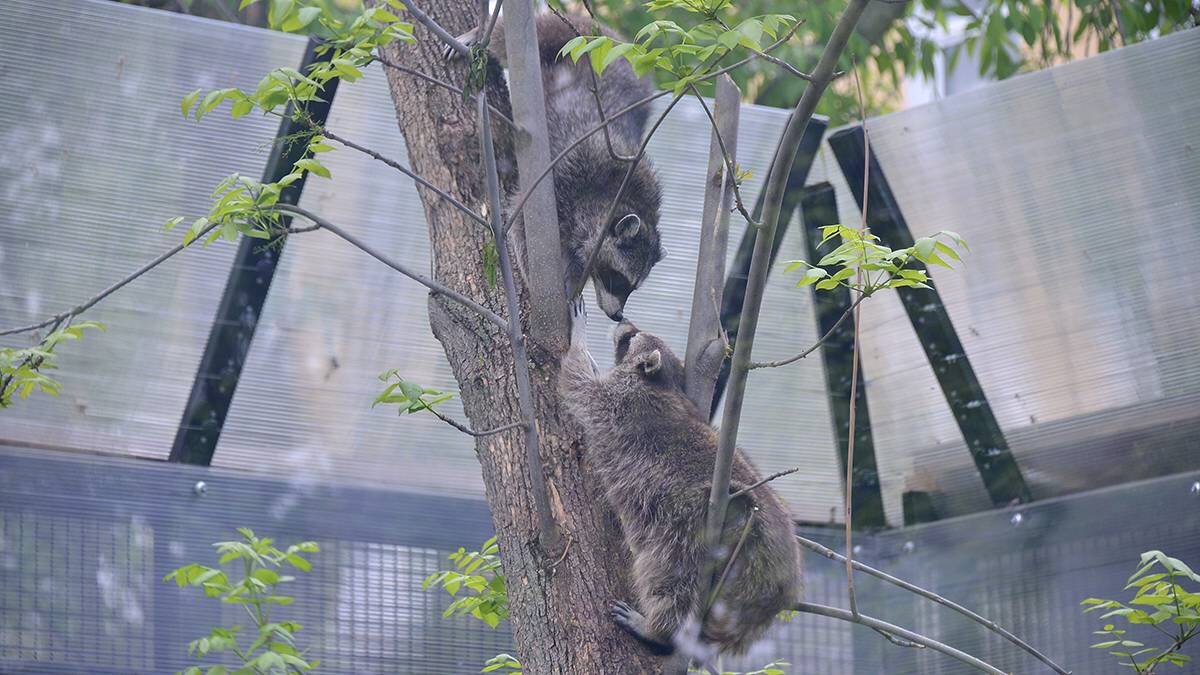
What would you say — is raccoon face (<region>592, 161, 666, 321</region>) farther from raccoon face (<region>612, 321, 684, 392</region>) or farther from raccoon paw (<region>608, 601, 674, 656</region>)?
raccoon paw (<region>608, 601, 674, 656</region>)

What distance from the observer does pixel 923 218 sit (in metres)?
4.96

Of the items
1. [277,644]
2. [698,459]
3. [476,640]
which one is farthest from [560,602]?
[476,640]

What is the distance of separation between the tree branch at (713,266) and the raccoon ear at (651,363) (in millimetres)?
341

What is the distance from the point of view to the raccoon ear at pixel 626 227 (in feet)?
15.4

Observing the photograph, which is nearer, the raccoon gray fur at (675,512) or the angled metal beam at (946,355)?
the raccoon gray fur at (675,512)

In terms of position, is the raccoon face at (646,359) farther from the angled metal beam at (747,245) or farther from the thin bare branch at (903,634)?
the thin bare branch at (903,634)

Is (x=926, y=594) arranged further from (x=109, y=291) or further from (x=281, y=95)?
(x=109, y=291)

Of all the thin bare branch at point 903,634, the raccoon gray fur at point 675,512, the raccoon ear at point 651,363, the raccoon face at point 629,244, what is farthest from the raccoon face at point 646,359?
the thin bare branch at point 903,634

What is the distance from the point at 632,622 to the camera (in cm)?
275

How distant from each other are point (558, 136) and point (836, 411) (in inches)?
66.7

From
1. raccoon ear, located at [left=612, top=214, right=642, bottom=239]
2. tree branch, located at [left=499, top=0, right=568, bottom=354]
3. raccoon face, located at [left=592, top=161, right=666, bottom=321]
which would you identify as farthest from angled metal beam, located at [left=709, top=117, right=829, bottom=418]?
tree branch, located at [left=499, top=0, right=568, bottom=354]

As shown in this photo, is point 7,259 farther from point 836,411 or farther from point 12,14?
point 836,411

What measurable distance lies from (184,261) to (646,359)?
76.1 inches

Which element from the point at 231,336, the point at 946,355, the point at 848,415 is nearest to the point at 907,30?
the point at 946,355
